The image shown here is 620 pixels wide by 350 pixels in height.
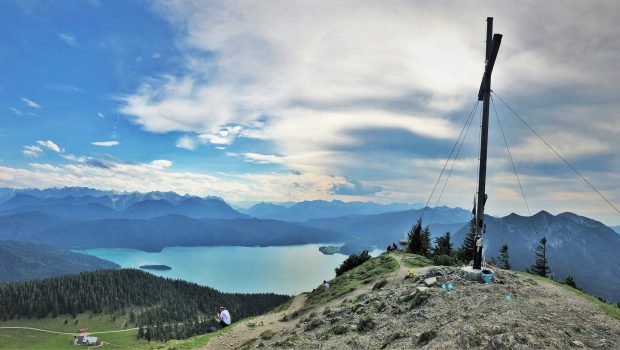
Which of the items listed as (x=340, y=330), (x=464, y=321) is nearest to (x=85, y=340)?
(x=340, y=330)

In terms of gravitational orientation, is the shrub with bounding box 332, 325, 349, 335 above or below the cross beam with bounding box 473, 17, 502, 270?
below

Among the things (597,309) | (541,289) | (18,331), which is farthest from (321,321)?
(18,331)

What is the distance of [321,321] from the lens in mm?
23906

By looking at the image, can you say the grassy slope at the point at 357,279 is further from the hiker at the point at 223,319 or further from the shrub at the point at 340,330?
the shrub at the point at 340,330

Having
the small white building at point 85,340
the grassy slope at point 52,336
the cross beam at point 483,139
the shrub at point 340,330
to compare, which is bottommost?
the grassy slope at point 52,336

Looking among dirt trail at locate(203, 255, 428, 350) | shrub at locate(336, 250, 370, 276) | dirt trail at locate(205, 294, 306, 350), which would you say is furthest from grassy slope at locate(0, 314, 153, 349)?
dirt trail at locate(203, 255, 428, 350)

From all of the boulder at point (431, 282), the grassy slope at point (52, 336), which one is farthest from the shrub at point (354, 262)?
the grassy slope at point (52, 336)

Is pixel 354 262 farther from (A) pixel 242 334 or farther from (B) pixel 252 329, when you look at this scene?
(A) pixel 242 334

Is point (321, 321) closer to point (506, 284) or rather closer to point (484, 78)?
point (506, 284)

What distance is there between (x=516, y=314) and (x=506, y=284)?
19.8 ft

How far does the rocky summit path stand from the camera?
13.5m

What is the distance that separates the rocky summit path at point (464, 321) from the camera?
44.1 ft

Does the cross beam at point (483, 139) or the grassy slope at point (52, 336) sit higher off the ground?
the cross beam at point (483, 139)

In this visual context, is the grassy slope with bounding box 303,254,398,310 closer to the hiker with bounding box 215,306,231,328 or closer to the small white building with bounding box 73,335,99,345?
the hiker with bounding box 215,306,231,328
